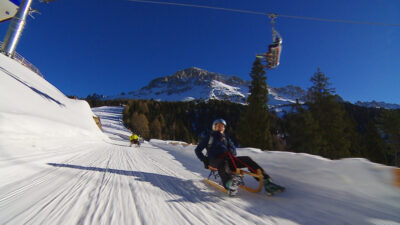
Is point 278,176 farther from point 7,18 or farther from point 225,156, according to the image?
→ point 7,18

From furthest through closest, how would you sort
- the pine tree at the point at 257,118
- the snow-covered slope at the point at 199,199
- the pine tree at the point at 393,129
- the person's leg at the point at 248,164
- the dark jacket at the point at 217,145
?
1. the pine tree at the point at 393,129
2. the pine tree at the point at 257,118
3. the dark jacket at the point at 217,145
4. the person's leg at the point at 248,164
5. the snow-covered slope at the point at 199,199

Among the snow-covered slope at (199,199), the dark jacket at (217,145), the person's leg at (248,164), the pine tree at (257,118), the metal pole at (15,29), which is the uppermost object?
the metal pole at (15,29)

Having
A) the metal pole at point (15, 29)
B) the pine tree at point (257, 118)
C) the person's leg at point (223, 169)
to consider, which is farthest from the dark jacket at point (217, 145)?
the metal pole at point (15, 29)

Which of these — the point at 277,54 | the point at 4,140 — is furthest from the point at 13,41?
the point at 277,54

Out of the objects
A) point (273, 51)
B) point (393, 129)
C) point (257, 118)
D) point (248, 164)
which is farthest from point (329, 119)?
point (248, 164)

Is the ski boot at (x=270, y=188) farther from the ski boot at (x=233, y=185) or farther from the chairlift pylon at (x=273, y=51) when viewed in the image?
the chairlift pylon at (x=273, y=51)

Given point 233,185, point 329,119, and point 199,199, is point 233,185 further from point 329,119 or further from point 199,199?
point 329,119

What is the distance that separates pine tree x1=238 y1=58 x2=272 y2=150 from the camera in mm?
16047

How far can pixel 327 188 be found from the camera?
2.58 metres

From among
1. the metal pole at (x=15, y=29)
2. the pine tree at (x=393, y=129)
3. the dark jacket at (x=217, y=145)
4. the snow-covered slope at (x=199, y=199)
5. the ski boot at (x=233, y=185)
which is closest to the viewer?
the snow-covered slope at (x=199, y=199)

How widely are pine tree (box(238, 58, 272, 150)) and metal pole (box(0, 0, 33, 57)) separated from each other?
94.5ft

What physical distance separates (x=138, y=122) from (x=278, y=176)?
62.5 metres

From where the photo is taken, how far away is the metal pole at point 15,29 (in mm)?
20062

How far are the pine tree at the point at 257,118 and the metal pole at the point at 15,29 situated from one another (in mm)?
28796
